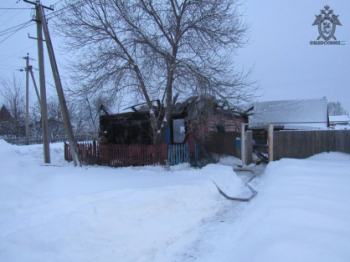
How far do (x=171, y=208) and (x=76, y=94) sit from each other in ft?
25.4

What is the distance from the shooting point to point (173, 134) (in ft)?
48.7

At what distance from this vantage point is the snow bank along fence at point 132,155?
10742mm

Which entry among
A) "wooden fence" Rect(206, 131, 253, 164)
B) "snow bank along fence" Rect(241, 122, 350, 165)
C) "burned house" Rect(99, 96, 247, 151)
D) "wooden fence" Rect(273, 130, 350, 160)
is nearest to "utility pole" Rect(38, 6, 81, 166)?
"burned house" Rect(99, 96, 247, 151)

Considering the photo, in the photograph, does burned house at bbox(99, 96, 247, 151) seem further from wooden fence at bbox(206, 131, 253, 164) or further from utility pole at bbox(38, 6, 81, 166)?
utility pole at bbox(38, 6, 81, 166)

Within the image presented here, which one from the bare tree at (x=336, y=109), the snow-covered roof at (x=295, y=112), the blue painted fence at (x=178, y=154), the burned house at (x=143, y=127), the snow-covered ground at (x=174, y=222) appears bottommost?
the snow-covered ground at (x=174, y=222)

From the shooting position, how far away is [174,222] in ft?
15.8

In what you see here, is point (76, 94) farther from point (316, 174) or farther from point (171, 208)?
point (316, 174)

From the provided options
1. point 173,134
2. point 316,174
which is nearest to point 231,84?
point 316,174

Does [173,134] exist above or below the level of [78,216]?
above

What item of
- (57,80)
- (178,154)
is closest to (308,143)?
(178,154)

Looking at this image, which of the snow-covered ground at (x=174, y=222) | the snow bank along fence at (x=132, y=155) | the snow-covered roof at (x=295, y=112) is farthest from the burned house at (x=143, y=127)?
the snow-covered roof at (x=295, y=112)

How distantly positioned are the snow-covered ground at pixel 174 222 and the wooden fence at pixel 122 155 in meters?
3.81

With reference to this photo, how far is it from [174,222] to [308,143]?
8.16 m

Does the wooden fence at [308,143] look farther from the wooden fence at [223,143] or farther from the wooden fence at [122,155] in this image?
the wooden fence at [122,155]
